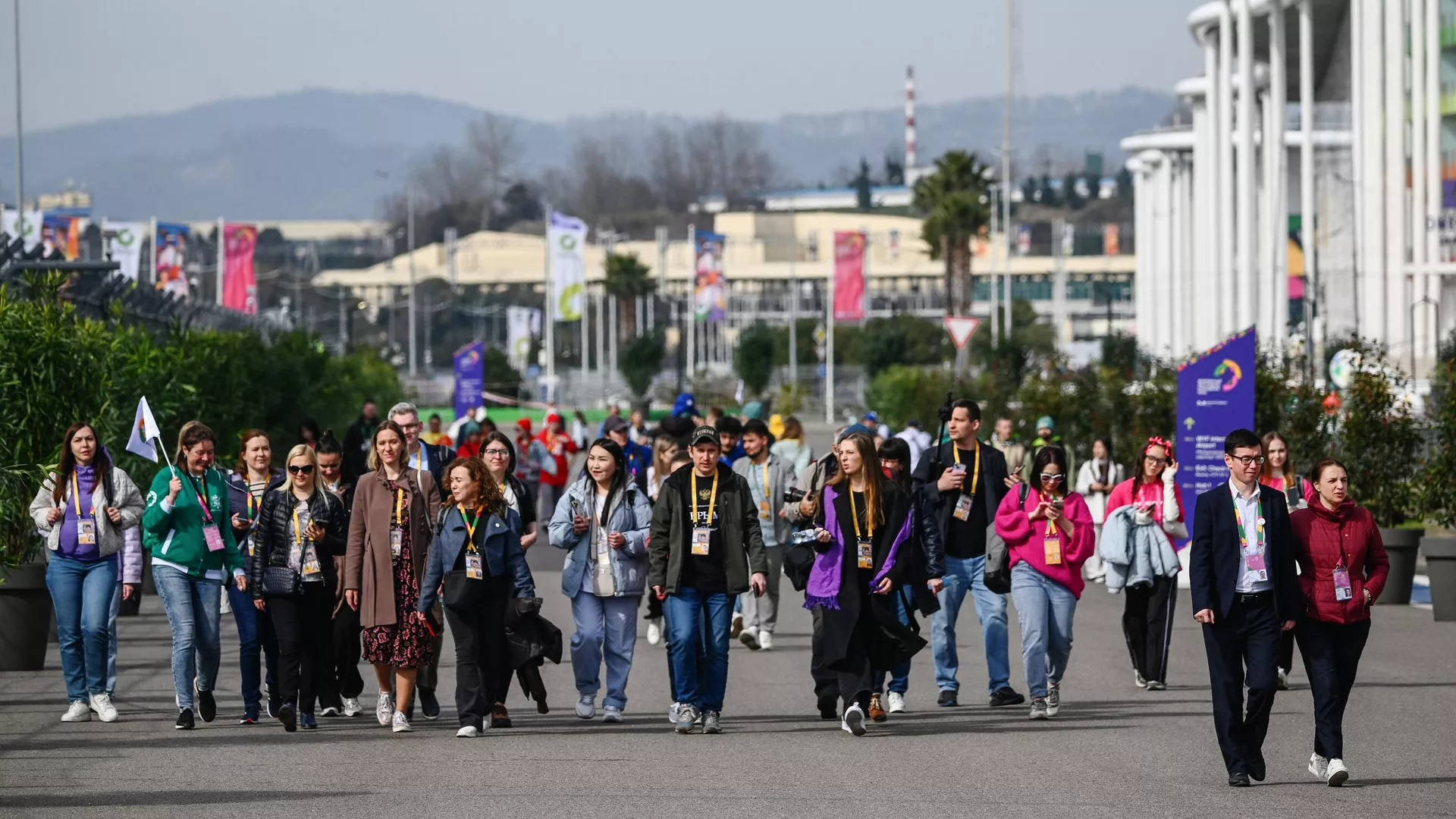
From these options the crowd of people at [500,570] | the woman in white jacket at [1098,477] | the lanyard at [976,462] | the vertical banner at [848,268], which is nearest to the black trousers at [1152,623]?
the crowd of people at [500,570]

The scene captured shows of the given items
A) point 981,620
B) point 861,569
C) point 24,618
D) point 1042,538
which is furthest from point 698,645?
point 24,618

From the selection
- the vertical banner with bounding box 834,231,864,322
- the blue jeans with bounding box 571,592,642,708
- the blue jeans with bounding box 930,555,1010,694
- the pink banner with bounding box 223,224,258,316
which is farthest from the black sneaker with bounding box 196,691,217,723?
the vertical banner with bounding box 834,231,864,322

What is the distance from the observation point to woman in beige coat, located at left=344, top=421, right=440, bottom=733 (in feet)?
37.9

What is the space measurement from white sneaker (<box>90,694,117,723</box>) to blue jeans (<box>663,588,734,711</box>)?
10.4 feet

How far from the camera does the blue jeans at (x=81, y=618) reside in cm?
1230

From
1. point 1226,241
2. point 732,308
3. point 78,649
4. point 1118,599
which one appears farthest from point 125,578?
point 732,308

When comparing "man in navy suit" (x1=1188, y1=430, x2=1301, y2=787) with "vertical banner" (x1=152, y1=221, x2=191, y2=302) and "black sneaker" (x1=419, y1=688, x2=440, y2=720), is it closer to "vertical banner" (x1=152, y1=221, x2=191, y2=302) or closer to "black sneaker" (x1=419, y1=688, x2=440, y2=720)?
"black sneaker" (x1=419, y1=688, x2=440, y2=720)

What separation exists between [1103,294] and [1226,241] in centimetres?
11135

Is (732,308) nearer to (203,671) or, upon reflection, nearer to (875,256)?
(875,256)

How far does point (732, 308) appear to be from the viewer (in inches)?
6663

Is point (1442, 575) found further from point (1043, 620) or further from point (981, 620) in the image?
point (1043, 620)

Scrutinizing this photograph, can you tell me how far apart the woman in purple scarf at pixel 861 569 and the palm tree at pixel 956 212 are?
220 ft

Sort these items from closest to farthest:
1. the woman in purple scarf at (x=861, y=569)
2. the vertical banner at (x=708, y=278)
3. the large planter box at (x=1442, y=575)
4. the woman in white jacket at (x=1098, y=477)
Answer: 1. the woman in purple scarf at (x=861, y=569)
2. the large planter box at (x=1442, y=575)
3. the woman in white jacket at (x=1098, y=477)
4. the vertical banner at (x=708, y=278)

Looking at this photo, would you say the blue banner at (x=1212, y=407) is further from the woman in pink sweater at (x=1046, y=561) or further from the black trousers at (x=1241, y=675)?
the black trousers at (x=1241, y=675)
